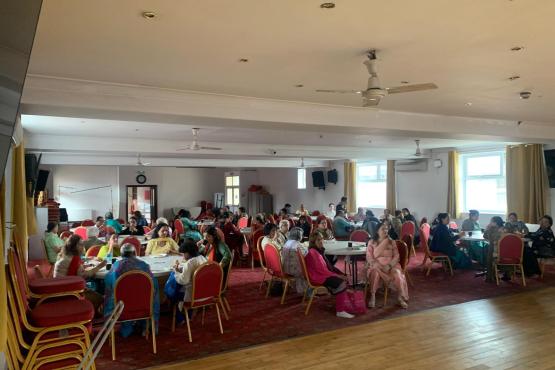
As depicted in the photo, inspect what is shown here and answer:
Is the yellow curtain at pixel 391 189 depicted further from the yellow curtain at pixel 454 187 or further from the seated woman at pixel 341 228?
the seated woman at pixel 341 228

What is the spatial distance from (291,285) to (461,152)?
7.54m

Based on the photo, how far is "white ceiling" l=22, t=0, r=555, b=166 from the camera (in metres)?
2.96


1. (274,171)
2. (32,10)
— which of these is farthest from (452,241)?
(274,171)

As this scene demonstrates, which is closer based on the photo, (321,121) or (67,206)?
(321,121)

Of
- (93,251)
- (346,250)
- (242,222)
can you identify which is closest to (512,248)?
(346,250)

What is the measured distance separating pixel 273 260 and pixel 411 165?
8.38 meters

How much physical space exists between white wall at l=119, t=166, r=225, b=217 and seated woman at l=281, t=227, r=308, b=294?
1264 centimetres

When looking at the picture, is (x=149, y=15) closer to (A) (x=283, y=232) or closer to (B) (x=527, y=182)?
(A) (x=283, y=232)

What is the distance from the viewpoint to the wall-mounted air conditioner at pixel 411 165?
13.1 metres

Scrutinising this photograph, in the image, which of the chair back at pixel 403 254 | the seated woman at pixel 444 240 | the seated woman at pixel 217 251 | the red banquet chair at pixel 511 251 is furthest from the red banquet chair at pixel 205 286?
the red banquet chair at pixel 511 251

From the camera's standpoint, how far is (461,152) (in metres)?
12.1

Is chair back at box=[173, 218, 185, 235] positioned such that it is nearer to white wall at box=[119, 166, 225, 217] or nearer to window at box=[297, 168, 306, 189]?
white wall at box=[119, 166, 225, 217]

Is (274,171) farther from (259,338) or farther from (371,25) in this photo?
(371,25)

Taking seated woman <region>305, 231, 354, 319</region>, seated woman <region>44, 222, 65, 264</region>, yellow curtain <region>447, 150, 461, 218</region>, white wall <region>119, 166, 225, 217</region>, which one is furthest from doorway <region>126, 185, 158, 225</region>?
seated woman <region>305, 231, 354, 319</region>
